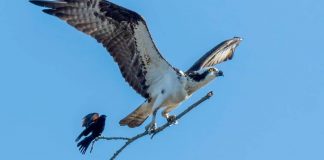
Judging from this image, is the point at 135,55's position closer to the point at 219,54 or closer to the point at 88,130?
the point at 88,130

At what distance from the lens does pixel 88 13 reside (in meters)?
11.8

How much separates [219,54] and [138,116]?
298 centimetres

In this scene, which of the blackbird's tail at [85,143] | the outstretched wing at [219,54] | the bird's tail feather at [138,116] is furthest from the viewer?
the outstretched wing at [219,54]

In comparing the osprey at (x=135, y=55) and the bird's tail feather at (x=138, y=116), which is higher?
the osprey at (x=135, y=55)

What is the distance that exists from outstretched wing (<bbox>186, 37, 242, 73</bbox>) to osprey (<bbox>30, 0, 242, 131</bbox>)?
4.44 feet

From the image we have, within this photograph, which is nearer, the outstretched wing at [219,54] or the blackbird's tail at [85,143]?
the blackbird's tail at [85,143]

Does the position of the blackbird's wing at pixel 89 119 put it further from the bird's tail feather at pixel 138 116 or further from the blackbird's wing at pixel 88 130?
the bird's tail feather at pixel 138 116

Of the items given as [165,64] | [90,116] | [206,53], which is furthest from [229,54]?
[90,116]

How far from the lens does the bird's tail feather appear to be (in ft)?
37.6

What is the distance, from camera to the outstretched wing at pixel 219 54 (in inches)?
521

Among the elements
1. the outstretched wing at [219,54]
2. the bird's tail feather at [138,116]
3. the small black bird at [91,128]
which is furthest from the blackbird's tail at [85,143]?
the outstretched wing at [219,54]

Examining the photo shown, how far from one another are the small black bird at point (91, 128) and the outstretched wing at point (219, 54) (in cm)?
302

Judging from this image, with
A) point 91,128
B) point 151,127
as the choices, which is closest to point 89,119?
point 91,128


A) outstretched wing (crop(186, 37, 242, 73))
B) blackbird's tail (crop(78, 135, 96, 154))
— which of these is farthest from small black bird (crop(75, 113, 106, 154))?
outstretched wing (crop(186, 37, 242, 73))
